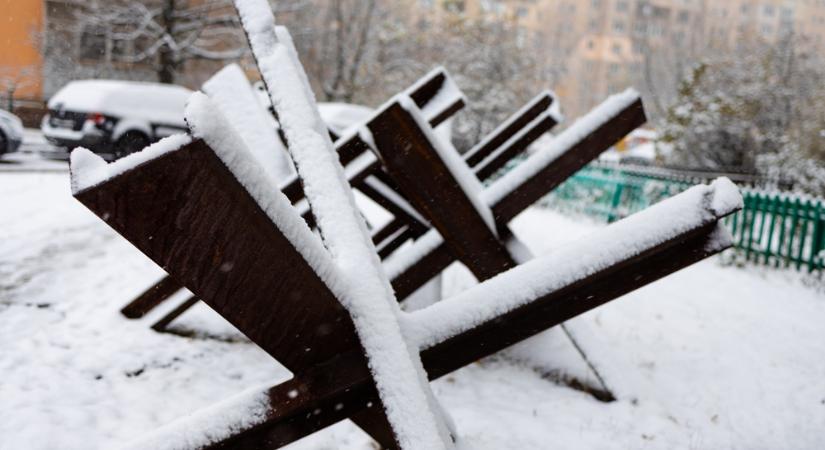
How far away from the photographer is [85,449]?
1.86 metres

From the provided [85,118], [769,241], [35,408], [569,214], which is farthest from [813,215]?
[85,118]

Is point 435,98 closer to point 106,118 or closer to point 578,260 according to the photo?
point 578,260

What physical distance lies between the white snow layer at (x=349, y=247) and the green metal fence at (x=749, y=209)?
6446 mm

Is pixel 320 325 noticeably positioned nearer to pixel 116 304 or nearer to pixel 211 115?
pixel 211 115

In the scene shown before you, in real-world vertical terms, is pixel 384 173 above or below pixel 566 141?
below

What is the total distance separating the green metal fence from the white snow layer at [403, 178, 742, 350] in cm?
613

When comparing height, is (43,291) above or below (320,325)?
below

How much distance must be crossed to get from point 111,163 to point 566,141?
2022mm

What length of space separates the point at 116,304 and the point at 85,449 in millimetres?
1537

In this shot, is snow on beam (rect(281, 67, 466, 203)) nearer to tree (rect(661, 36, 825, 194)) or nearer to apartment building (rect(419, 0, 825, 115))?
tree (rect(661, 36, 825, 194))

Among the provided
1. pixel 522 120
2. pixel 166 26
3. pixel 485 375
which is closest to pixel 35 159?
pixel 166 26

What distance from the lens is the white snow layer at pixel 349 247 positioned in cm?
110

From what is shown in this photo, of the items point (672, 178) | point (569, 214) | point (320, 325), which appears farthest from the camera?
point (569, 214)

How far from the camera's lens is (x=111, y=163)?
0.79 m
